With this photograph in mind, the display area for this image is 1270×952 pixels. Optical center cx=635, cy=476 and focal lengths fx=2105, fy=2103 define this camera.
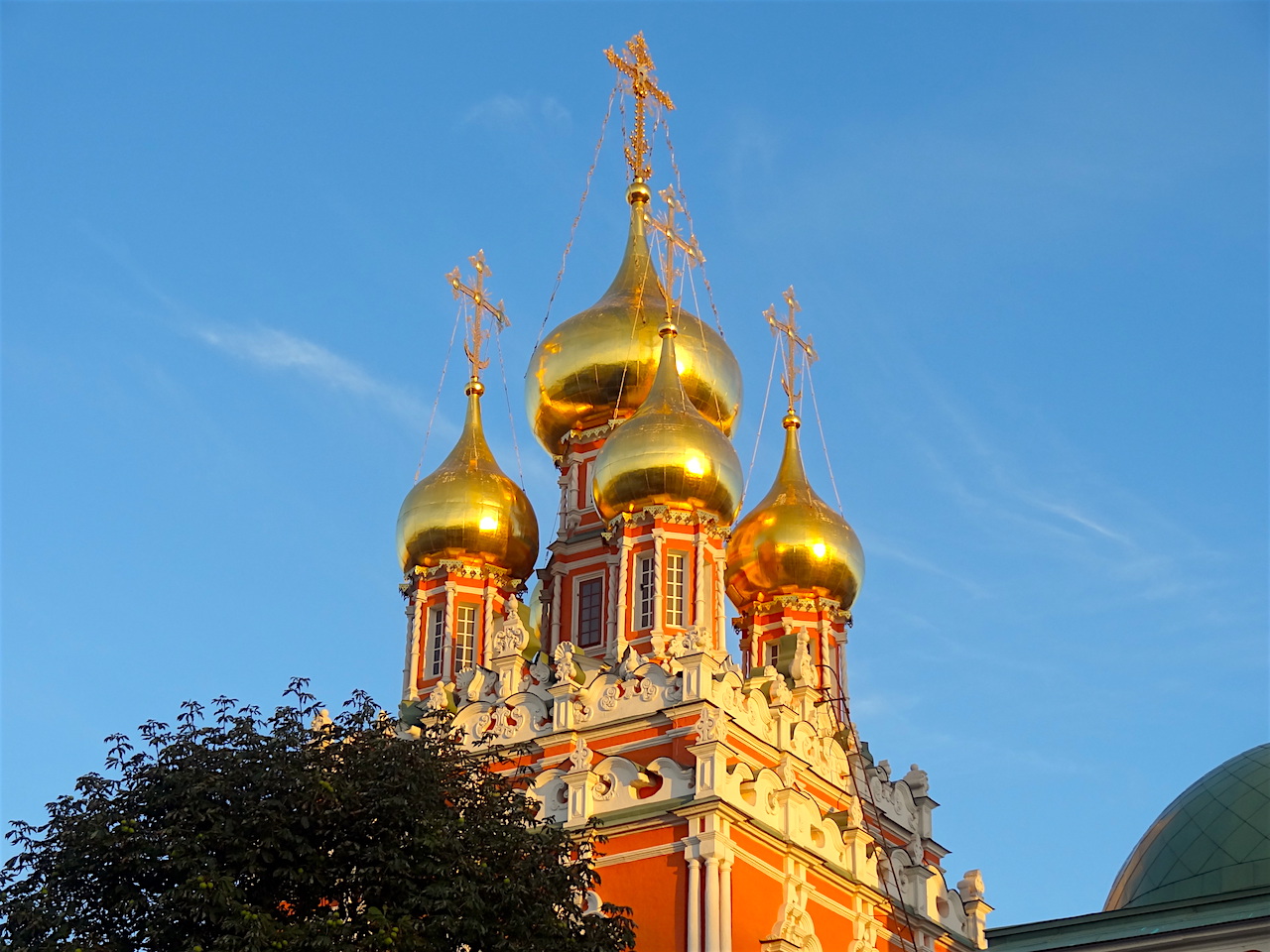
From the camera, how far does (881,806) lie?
23031mm

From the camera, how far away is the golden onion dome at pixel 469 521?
2453 centimetres

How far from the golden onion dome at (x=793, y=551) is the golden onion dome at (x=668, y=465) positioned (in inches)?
71.2

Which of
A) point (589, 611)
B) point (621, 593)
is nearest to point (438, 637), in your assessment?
point (589, 611)

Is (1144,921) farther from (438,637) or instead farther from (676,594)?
(438,637)

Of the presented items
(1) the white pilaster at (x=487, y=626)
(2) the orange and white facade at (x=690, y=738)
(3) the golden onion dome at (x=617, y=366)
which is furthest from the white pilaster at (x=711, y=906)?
(3) the golden onion dome at (x=617, y=366)

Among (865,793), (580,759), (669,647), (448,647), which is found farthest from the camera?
(448,647)

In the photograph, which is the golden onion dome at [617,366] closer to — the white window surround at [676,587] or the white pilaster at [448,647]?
the white pilaster at [448,647]

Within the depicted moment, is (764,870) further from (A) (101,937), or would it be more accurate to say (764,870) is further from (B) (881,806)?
(A) (101,937)

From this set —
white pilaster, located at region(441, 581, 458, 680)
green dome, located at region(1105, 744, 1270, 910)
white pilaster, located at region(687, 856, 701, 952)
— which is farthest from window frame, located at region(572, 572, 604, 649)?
green dome, located at region(1105, 744, 1270, 910)

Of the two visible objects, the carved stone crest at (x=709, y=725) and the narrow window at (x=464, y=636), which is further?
the narrow window at (x=464, y=636)

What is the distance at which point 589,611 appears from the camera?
23.7 m

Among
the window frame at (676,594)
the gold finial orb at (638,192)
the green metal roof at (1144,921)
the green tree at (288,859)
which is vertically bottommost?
the green tree at (288,859)

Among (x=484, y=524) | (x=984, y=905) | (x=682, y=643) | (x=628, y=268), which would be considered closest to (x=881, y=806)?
(x=984, y=905)

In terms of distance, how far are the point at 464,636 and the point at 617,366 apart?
142 inches
